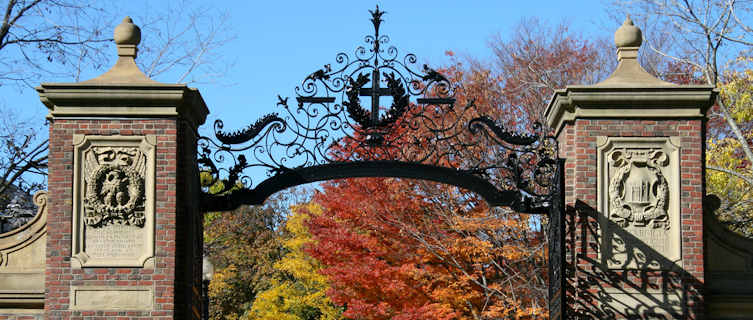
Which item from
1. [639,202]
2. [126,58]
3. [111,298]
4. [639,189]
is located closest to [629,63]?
[639,189]

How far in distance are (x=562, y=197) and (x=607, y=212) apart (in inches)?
26.1

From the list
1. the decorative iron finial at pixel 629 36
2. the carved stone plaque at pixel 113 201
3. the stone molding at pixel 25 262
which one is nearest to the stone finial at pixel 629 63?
the decorative iron finial at pixel 629 36

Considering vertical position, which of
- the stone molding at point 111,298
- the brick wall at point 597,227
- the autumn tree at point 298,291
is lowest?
the autumn tree at point 298,291

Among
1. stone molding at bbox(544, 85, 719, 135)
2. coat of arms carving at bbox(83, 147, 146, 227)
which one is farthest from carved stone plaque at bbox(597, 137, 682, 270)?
coat of arms carving at bbox(83, 147, 146, 227)

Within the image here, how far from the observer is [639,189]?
442 inches

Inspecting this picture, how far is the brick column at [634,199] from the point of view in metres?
11.1

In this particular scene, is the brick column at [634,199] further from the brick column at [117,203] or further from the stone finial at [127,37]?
the stone finial at [127,37]

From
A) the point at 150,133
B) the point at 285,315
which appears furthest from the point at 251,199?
the point at 285,315

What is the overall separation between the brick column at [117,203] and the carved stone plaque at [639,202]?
476 centimetres

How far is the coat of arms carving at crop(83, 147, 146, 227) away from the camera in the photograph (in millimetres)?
11211

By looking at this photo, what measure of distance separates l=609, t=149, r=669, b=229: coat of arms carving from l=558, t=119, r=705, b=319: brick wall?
0.20 m

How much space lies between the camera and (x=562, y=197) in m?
10.9

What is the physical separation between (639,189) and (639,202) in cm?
15

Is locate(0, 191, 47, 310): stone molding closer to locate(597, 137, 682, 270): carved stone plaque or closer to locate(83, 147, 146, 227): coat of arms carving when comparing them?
locate(83, 147, 146, 227): coat of arms carving
